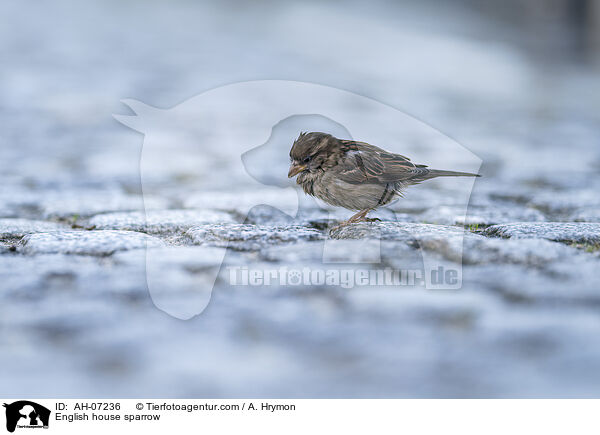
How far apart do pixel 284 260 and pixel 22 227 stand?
5.08ft

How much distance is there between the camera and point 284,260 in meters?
2.73

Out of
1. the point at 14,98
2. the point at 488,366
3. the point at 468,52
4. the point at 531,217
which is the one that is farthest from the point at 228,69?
the point at 488,366

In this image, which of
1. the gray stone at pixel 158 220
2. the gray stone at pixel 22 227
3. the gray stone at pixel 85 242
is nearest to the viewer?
the gray stone at pixel 85 242

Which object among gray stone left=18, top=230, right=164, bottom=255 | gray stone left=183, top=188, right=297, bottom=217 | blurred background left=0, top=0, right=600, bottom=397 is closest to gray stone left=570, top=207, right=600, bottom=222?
blurred background left=0, top=0, right=600, bottom=397

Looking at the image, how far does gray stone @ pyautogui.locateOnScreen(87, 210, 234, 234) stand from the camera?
3369 millimetres

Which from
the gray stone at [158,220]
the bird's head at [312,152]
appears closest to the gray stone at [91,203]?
the gray stone at [158,220]

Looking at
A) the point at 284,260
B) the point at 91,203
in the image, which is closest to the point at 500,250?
the point at 284,260

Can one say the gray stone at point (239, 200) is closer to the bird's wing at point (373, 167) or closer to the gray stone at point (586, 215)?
the bird's wing at point (373, 167)

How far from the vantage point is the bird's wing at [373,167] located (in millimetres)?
3076

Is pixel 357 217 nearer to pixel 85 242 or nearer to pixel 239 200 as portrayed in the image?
pixel 239 200

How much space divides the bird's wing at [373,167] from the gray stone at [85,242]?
992 millimetres
